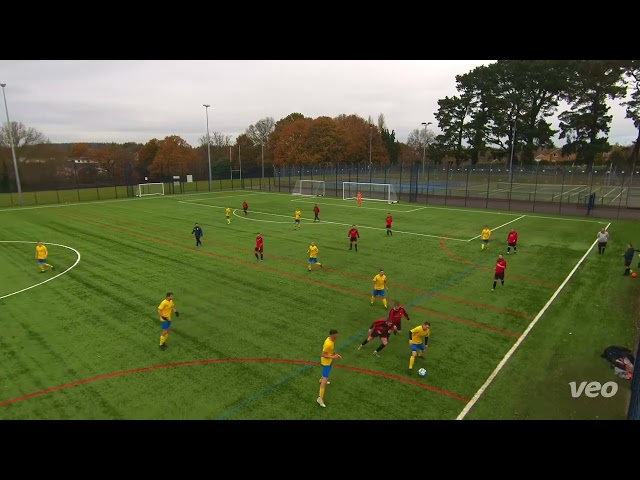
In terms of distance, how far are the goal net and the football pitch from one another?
21.1 m

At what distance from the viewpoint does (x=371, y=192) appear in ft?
183

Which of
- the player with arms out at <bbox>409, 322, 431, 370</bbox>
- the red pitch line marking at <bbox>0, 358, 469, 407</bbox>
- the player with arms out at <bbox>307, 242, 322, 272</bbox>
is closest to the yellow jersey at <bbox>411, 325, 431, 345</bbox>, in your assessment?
the player with arms out at <bbox>409, 322, 431, 370</bbox>

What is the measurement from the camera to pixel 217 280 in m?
19.2

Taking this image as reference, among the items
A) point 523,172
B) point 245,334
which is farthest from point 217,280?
point 523,172

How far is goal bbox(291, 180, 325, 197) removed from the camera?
190 ft

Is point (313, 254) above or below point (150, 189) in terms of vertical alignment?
below

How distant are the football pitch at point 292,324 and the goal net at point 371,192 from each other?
833 inches

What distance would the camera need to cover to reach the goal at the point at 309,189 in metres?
57.8

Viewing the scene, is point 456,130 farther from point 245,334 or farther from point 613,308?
point 245,334

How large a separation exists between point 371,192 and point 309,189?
1102 cm

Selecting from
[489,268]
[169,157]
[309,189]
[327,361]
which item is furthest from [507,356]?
[169,157]

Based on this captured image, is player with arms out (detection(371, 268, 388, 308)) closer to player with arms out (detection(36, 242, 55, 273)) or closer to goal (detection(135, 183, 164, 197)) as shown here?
player with arms out (detection(36, 242, 55, 273))

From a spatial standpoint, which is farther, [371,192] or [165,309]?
[371,192]

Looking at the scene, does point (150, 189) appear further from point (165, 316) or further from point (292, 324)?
point (292, 324)
